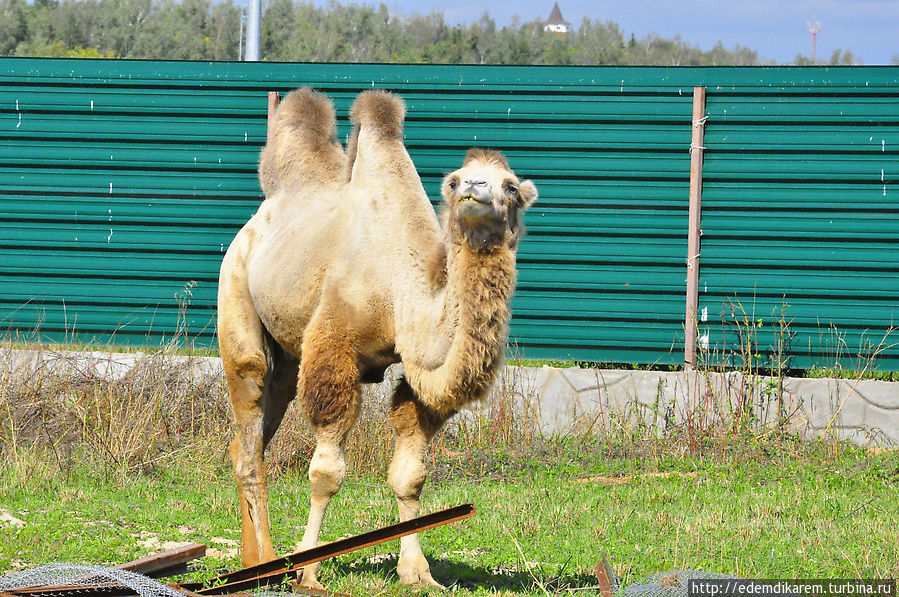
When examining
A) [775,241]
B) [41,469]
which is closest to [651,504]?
[775,241]

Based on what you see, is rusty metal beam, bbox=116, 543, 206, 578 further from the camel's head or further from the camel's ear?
the camel's ear

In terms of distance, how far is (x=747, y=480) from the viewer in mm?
8367

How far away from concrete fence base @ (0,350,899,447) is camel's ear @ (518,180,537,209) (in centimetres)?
397

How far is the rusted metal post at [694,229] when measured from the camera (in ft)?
31.9

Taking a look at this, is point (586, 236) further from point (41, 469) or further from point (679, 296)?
point (41, 469)

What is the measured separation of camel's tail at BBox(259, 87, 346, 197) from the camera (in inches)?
265

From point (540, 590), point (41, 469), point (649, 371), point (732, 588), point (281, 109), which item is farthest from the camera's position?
point (649, 371)

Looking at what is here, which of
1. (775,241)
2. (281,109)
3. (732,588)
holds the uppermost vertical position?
(281,109)

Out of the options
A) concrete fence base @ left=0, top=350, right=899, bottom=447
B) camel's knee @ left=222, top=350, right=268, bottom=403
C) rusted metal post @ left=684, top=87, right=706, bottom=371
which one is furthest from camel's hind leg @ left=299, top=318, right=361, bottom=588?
rusted metal post @ left=684, top=87, right=706, bottom=371

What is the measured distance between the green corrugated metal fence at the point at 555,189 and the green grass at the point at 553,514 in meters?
1.35

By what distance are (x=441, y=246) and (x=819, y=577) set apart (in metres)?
2.54

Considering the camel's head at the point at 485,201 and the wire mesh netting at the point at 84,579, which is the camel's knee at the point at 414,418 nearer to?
the camel's head at the point at 485,201

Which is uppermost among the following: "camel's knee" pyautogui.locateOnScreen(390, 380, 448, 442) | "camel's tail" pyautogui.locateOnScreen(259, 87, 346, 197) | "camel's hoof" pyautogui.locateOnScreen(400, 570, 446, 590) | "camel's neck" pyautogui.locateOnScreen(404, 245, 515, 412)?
"camel's tail" pyautogui.locateOnScreen(259, 87, 346, 197)

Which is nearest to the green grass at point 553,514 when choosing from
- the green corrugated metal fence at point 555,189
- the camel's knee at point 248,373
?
the camel's knee at point 248,373
